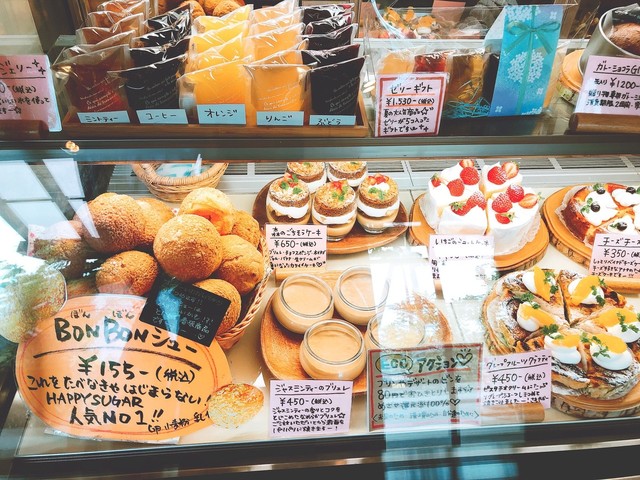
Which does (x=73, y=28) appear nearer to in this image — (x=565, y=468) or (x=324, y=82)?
(x=324, y=82)

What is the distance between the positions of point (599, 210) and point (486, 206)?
45 centimetres

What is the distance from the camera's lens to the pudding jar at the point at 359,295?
5.84 feet

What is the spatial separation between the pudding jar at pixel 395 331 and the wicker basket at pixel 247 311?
358mm

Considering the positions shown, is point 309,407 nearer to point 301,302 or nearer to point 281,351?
point 281,351

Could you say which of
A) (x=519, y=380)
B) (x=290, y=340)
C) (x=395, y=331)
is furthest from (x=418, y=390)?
(x=290, y=340)

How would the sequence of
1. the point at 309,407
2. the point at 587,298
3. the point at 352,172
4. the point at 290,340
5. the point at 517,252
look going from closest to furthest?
the point at 309,407, the point at 290,340, the point at 587,298, the point at 517,252, the point at 352,172

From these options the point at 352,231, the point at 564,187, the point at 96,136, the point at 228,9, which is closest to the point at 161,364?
the point at 96,136

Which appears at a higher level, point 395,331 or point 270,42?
point 270,42

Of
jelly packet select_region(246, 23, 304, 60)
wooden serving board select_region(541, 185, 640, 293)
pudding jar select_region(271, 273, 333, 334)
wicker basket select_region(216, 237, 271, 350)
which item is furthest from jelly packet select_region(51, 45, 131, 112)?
wooden serving board select_region(541, 185, 640, 293)

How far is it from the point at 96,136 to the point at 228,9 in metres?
0.83

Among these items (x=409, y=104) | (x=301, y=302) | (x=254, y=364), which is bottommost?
(x=254, y=364)

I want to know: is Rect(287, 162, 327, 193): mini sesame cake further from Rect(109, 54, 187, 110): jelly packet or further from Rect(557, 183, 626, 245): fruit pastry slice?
Rect(109, 54, 187, 110): jelly packet

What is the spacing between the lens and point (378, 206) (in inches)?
85.0

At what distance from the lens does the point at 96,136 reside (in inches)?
48.9
